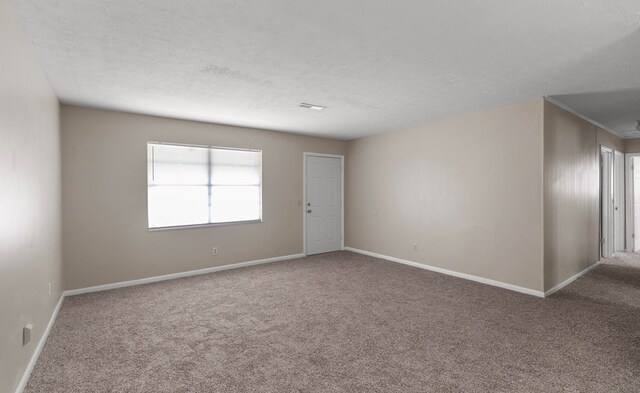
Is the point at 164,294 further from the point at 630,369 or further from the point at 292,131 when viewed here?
the point at 630,369

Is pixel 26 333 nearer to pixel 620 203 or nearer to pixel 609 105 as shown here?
pixel 609 105

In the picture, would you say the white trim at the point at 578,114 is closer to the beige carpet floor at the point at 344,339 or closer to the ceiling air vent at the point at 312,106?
the beige carpet floor at the point at 344,339

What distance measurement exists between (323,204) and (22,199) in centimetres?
496

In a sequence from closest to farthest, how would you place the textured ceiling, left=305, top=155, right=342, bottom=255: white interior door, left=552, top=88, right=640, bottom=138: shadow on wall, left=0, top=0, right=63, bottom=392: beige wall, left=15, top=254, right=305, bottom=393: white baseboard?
1. left=0, top=0, right=63, bottom=392: beige wall
2. the textured ceiling
3. left=15, top=254, right=305, bottom=393: white baseboard
4. left=552, top=88, right=640, bottom=138: shadow on wall
5. left=305, top=155, right=342, bottom=255: white interior door

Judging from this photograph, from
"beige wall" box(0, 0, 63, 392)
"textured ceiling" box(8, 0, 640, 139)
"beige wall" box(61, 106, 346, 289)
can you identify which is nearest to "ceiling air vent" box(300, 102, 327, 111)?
"textured ceiling" box(8, 0, 640, 139)

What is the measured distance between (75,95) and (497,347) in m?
5.11

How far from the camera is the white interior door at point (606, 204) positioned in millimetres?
5812

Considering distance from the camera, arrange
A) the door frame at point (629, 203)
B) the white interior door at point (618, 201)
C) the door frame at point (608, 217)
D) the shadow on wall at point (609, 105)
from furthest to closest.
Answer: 1. the door frame at point (629, 203)
2. the white interior door at point (618, 201)
3. the door frame at point (608, 217)
4. the shadow on wall at point (609, 105)

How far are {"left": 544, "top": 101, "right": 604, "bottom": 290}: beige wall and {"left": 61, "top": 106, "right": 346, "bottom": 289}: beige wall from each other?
14.5ft

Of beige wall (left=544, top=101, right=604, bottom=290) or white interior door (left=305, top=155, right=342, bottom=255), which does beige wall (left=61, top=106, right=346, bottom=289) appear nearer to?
white interior door (left=305, top=155, right=342, bottom=255)

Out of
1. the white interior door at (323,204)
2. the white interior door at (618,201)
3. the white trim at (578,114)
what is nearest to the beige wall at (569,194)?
the white trim at (578,114)

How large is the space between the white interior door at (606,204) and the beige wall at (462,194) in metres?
2.91

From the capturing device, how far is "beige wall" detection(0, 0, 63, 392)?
73.5 inches

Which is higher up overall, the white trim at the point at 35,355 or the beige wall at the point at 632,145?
the beige wall at the point at 632,145
